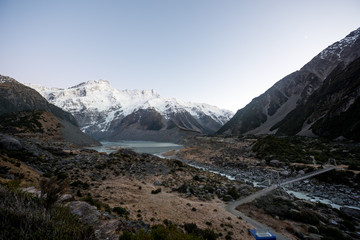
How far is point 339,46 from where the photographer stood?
12712 cm

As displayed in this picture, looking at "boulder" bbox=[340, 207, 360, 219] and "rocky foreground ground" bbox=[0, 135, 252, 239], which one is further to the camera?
"boulder" bbox=[340, 207, 360, 219]

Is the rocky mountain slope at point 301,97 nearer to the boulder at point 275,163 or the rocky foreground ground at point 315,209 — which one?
the boulder at point 275,163

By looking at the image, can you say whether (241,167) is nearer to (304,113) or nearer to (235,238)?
(235,238)

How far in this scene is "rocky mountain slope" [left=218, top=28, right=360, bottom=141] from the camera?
8362cm

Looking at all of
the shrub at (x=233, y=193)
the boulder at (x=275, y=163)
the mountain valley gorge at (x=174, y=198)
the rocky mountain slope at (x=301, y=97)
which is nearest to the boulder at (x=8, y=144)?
the mountain valley gorge at (x=174, y=198)

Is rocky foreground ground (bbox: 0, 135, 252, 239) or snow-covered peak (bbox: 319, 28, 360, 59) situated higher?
snow-covered peak (bbox: 319, 28, 360, 59)

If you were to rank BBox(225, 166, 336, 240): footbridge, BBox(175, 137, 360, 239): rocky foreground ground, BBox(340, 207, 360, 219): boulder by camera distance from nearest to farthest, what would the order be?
BBox(175, 137, 360, 239): rocky foreground ground, BBox(225, 166, 336, 240): footbridge, BBox(340, 207, 360, 219): boulder

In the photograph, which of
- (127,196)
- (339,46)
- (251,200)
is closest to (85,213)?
(127,196)

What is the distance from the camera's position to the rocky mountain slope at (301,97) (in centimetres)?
8362

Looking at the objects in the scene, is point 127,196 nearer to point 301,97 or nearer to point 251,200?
point 251,200

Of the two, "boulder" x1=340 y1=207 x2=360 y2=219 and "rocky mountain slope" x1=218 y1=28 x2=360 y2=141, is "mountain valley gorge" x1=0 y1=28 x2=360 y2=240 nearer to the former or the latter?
"boulder" x1=340 y1=207 x2=360 y2=219

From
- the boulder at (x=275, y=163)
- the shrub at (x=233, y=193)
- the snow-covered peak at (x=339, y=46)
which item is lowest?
the boulder at (x=275, y=163)

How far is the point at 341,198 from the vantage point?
56.7ft

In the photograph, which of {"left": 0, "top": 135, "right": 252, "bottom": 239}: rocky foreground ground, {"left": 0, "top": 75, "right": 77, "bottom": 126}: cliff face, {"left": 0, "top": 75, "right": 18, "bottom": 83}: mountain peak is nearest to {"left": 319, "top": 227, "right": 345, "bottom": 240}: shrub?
{"left": 0, "top": 135, "right": 252, "bottom": 239}: rocky foreground ground
